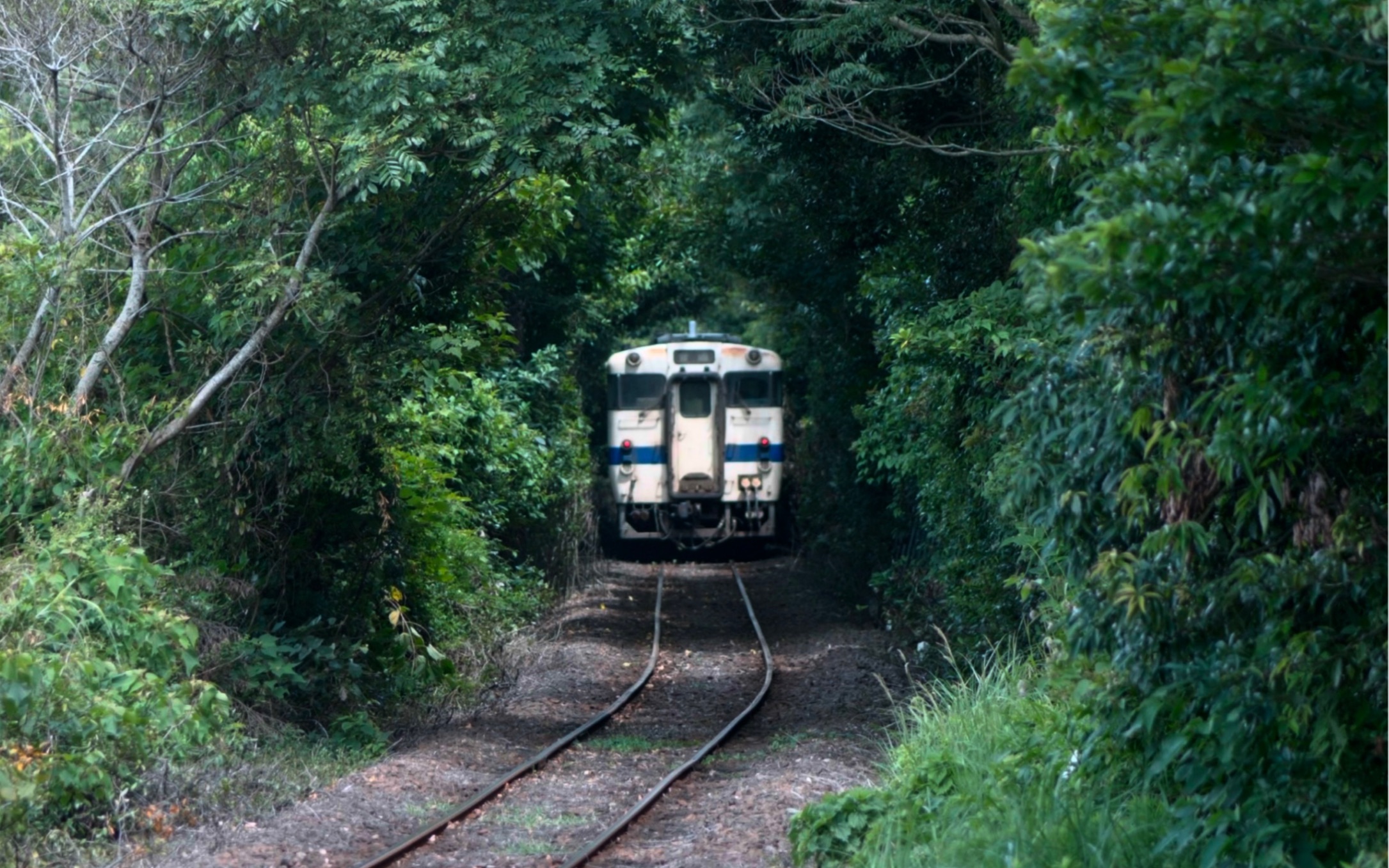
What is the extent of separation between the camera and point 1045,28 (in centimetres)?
414

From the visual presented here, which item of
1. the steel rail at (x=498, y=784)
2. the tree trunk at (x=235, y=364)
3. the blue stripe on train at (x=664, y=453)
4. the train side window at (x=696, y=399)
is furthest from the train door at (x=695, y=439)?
the tree trunk at (x=235, y=364)

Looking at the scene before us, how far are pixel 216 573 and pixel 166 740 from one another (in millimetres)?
2232

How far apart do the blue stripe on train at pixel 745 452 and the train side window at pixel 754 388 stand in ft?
1.93

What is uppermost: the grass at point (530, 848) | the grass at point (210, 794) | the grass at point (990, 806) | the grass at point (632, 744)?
the grass at point (990, 806)

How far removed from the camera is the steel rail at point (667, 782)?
6.73 metres

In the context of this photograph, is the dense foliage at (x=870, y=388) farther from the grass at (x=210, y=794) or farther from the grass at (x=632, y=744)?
the grass at (x=632, y=744)

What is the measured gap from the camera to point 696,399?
20188 millimetres

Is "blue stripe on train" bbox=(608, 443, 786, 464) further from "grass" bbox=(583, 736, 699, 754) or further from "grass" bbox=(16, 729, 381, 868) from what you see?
"grass" bbox=(16, 729, 381, 868)

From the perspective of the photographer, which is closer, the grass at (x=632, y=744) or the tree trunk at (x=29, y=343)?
the tree trunk at (x=29, y=343)

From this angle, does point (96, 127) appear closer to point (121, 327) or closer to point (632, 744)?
point (121, 327)

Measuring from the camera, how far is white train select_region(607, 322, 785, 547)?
20.0m

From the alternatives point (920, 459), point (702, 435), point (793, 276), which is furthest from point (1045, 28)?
point (702, 435)

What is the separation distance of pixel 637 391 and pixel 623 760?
11.1 metres

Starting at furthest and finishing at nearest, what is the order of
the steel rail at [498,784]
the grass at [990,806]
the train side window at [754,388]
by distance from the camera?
the train side window at [754,388] < the steel rail at [498,784] < the grass at [990,806]
